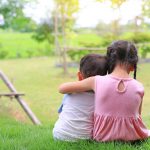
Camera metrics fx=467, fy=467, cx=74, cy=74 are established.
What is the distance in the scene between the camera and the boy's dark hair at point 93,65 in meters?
3.79

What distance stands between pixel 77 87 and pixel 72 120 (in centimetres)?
29

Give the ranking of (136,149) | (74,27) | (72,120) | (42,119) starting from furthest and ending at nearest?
(74,27), (42,119), (72,120), (136,149)

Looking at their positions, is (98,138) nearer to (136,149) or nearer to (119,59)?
(136,149)

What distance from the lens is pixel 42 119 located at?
8484 mm

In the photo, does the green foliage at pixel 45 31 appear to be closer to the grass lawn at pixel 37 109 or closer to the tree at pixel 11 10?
the grass lawn at pixel 37 109

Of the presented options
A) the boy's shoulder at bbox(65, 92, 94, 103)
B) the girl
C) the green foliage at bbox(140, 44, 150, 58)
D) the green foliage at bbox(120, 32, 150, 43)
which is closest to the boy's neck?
the girl

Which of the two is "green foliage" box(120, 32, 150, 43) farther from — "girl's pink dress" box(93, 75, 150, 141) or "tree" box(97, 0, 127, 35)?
"girl's pink dress" box(93, 75, 150, 141)

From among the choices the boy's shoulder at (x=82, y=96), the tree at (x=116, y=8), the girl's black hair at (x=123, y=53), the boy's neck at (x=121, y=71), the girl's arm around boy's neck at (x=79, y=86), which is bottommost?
the tree at (x=116, y=8)

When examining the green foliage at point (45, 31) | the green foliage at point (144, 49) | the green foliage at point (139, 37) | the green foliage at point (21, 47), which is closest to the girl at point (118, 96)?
the green foliage at point (144, 49)

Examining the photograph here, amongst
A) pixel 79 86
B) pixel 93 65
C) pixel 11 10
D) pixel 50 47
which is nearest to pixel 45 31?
pixel 50 47

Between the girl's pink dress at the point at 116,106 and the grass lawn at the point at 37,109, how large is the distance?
4.3 inches

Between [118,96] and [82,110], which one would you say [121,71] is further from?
[82,110]

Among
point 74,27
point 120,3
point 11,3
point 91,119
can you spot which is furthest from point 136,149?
point 74,27

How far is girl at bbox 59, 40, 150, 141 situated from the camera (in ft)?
12.0
